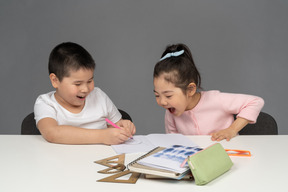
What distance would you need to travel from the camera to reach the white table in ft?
3.93

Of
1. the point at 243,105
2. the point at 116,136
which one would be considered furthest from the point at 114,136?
the point at 243,105

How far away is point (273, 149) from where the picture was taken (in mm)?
1632

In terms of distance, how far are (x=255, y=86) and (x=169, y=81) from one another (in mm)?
1869

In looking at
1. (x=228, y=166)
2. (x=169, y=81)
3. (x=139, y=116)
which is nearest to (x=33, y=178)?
(x=228, y=166)

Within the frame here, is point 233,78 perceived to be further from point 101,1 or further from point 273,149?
point 273,149

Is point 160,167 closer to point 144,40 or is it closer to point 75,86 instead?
point 75,86

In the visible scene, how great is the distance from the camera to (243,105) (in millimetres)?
2100

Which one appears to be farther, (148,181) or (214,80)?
(214,80)

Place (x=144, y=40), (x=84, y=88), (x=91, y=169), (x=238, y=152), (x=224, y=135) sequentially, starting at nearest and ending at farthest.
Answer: (x=91, y=169) → (x=238, y=152) → (x=224, y=135) → (x=84, y=88) → (x=144, y=40)

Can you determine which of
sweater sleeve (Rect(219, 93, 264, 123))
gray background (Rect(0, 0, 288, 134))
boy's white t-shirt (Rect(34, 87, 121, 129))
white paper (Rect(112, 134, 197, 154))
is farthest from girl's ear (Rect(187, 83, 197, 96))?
gray background (Rect(0, 0, 288, 134))

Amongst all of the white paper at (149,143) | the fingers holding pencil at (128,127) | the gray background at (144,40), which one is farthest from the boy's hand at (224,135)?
the gray background at (144,40)

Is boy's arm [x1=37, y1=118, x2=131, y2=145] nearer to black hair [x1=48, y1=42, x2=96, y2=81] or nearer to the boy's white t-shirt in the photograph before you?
the boy's white t-shirt

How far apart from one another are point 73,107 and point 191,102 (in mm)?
647

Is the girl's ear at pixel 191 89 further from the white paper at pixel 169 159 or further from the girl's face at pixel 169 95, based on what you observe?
the white paper at pixel 169 159
